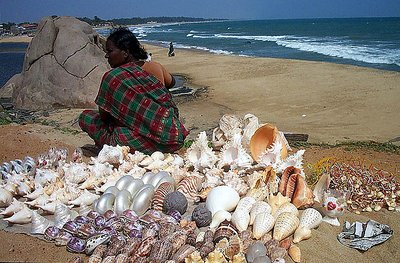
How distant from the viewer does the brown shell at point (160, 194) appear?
11.2ft

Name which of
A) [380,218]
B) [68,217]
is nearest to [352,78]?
[380,218]

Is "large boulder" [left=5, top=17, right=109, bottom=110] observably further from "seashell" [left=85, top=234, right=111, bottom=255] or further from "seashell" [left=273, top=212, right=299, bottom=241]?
"seashell" [left=273, top=212, right=299, bottom=241]

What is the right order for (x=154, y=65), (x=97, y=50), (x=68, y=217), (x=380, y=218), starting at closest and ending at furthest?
(x=68, y=217)
(x=380, y=218)
(x=154, y=65)
(x=97, y=50)

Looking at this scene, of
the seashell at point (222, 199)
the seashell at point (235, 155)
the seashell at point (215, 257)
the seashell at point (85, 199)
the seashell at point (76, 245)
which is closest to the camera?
the seashell at point (215, 257)

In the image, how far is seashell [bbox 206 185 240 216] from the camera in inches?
131

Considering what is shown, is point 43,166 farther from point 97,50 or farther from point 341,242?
point 97,50

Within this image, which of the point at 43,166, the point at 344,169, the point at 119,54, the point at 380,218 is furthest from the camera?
the point at 119,54

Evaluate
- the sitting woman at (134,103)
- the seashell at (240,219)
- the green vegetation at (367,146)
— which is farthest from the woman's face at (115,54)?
the green vegetation at (367,146)

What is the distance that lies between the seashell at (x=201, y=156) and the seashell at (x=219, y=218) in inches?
46.3

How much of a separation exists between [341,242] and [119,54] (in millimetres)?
3225

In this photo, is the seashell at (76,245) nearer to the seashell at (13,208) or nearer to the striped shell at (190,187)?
the seashell at (13,208)

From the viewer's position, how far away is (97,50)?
1163 cm

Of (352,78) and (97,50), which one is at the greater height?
(97,50)

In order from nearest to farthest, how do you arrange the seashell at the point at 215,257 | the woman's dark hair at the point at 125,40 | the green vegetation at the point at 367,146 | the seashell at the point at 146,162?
the seashell at the point at 215,257
the seashell at the point at 146,162
the woman's dark hair at the point at 125,40
the green vegetation at the point at 367,146
